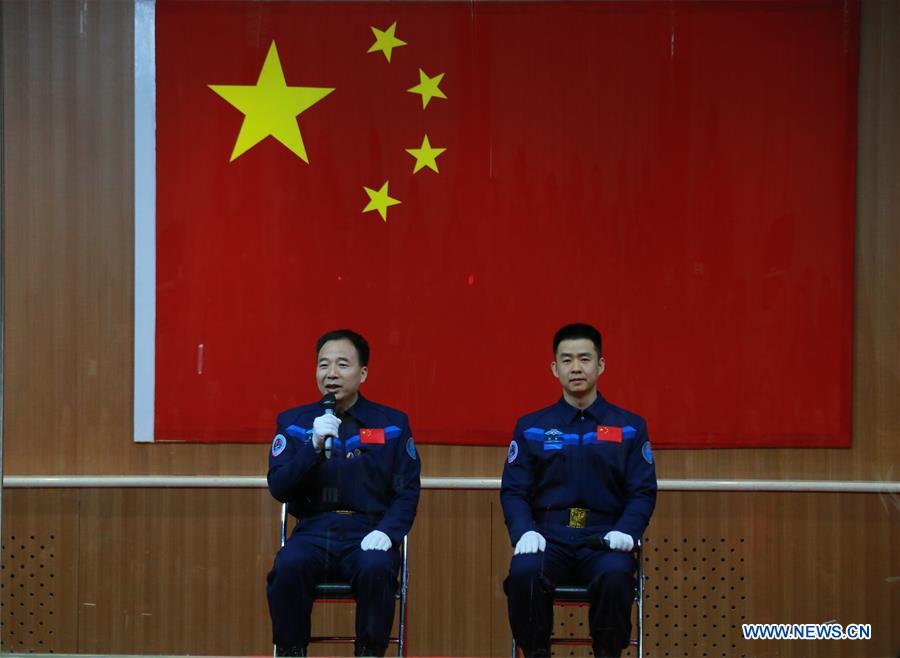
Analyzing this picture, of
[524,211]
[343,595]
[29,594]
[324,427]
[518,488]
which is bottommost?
[29,594]

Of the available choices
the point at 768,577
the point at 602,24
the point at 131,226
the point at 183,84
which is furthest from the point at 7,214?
the point at 768,577

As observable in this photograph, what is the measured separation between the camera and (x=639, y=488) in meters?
3.98

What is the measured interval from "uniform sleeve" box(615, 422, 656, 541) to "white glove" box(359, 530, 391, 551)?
30.8 inches

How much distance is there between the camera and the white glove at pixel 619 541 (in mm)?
3834

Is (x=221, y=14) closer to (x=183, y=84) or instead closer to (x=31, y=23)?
(x=183, y=84)

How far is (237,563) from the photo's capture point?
4.41 metres

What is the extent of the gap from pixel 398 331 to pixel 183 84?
1.21 m

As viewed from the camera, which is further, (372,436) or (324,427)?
(372,436)

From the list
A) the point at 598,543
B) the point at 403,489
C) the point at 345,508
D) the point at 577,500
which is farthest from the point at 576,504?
the point at 345,508

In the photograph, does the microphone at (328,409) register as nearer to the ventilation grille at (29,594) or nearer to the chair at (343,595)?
the chair at (343,595)

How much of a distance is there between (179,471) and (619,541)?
1.68 m

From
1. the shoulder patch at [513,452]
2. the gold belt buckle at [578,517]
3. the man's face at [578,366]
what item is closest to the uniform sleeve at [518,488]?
the shoulder patch at [513,452]

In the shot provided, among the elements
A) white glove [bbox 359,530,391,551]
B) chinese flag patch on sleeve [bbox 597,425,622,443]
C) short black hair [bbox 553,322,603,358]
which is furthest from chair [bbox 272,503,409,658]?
short black hair [bbox 553,322,603,358]

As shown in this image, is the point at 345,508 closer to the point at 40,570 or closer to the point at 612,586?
the point at 612,586
